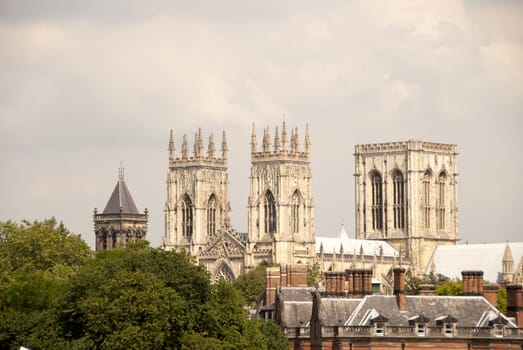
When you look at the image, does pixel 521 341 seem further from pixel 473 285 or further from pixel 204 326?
pixel 204 326

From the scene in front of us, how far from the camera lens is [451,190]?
197750 mm

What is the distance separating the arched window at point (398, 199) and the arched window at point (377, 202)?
5.96 feet

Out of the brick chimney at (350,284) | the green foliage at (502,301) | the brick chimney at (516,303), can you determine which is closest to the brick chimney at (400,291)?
the brick chimney at (350,284)

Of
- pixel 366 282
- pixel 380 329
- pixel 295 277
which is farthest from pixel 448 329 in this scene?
pixel 295 277

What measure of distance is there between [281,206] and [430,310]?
10616 cm

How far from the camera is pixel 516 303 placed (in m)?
84.4

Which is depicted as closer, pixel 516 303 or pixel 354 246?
pixel 516 303

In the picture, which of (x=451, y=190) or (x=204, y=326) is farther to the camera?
(x=451, y=190)

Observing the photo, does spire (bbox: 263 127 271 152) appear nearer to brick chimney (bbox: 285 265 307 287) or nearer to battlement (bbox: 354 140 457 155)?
battlement (bbox: 354 140 457 155)

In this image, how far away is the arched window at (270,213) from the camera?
189 m

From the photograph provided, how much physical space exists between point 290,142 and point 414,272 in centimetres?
1802

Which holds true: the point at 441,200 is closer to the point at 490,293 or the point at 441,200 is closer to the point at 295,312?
the point at 490,293

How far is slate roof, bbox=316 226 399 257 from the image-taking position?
190125 millimetres

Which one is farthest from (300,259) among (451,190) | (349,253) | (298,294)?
(298,294)
